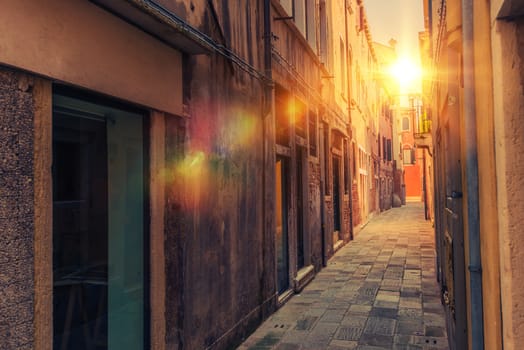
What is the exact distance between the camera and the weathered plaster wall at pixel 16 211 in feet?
7.39

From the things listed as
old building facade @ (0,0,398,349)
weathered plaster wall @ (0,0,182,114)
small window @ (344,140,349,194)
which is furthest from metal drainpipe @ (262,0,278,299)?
small window @ (344,140,349,194)

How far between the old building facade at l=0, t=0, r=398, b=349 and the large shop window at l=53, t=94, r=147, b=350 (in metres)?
0.01

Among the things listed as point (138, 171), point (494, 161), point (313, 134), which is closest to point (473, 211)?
point (494, 161)

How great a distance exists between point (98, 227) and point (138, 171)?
1.99 ft

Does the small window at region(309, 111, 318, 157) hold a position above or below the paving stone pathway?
above

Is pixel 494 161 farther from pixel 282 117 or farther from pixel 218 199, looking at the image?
pixel 282 117

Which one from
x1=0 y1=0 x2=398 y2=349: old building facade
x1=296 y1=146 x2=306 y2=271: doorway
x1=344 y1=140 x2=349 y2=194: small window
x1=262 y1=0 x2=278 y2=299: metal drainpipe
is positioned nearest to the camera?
x1=0 y1=0 x2=398 y2=349: old building facade

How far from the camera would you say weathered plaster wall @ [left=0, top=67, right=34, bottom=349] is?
2252 mm

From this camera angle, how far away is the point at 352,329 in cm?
569

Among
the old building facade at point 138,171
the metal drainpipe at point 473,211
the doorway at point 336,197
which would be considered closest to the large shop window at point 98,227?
the old building facade at point 138,171

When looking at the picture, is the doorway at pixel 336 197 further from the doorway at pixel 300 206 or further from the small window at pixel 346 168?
the doorway at pixel 300 206

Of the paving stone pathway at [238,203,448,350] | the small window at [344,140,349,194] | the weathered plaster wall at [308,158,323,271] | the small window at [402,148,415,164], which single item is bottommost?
the paving stone pathway at [238,203,448,350]

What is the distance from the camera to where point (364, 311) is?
6492 mm

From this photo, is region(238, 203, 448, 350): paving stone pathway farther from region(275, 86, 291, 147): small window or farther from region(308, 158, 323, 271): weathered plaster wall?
region(275, 86, 291, 147): small window
